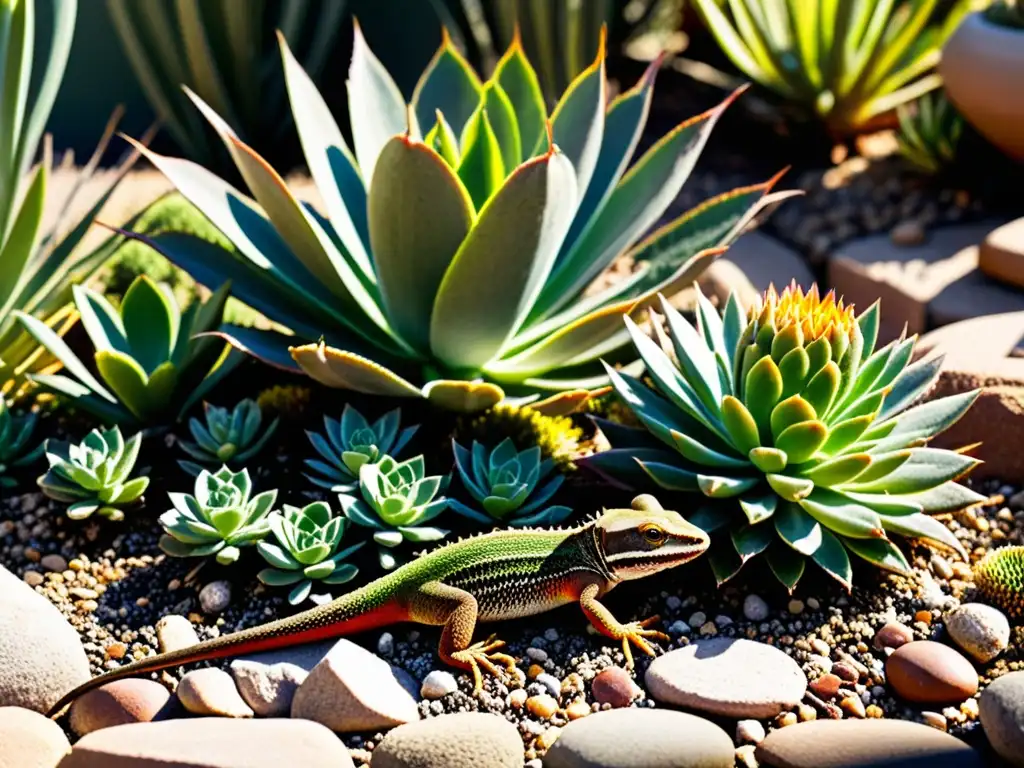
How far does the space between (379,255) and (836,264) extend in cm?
237

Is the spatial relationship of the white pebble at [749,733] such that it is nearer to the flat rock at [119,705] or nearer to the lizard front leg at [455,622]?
the lizard front leg at [455,622]

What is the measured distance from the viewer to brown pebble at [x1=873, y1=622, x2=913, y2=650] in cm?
294

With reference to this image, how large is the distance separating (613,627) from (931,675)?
0.74m

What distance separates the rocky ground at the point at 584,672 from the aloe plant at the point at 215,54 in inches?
111

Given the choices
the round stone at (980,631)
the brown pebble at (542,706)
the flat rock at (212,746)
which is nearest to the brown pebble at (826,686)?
the round stone at (980,631)

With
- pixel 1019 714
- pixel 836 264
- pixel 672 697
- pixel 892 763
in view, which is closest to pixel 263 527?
pixel 672 697

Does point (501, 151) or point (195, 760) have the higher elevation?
point (501, 151)

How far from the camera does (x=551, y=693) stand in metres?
2.81

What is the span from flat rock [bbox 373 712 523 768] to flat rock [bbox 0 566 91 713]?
31.0 inches

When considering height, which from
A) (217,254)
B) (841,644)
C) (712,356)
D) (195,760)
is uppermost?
(217,254)

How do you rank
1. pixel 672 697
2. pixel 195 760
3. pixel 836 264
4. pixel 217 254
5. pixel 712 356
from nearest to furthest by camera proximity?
pixel 195 760, pixel 672 697, pixel 712 356, pixel 217 254, pixel 836 264

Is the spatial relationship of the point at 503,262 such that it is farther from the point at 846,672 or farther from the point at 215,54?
the point at 215,54

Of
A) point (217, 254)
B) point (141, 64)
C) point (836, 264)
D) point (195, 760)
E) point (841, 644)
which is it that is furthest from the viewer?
point (141, 64)

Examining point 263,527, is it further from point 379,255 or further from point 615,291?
point 615,291
